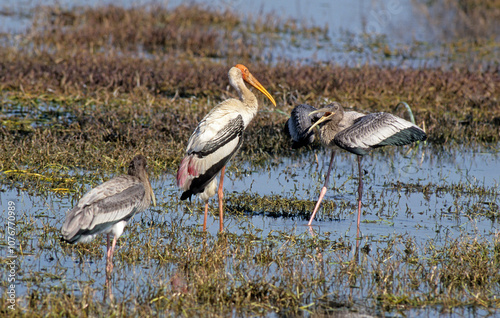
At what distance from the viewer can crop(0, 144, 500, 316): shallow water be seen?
497cm

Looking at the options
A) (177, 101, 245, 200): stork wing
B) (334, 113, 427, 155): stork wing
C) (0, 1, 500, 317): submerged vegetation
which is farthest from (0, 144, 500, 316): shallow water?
(334, 113, 427, 155): stork wing

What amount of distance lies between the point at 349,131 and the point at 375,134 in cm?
27

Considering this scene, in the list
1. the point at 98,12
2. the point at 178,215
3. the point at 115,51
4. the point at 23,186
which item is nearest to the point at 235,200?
the point at 178,215

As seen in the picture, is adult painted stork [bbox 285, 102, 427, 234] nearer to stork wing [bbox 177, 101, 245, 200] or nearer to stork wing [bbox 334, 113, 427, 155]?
stork wing [bbox 334, 113, 427, 155]

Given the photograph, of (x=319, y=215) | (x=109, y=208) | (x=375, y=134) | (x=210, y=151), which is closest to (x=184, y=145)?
(x=319, y=215)

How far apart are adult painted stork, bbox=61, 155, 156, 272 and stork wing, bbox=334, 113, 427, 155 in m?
1.98

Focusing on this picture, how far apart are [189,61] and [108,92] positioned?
2914mm

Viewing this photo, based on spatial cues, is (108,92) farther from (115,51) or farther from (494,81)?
(494,81)

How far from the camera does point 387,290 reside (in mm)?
4762

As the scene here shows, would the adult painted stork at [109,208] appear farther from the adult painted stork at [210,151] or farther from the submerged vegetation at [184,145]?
the adult painted stork at [210,151]

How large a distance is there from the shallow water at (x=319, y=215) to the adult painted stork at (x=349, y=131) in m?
0.43

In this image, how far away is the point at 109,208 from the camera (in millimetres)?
4973

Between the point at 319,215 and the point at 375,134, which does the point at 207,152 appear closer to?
the point at 319,215

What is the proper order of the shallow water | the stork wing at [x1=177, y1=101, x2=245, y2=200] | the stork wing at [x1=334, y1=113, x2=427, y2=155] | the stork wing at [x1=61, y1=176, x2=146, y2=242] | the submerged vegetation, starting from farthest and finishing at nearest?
the stork wing at [x1=334, y1=113, x2=427, y2=155], the stork wing at [x1=177, y1=101, x2=245, y2=200], the shallow water, the stork wing at [x1=61, y1=176, x2=146, y2=242], the submerged vegetation
